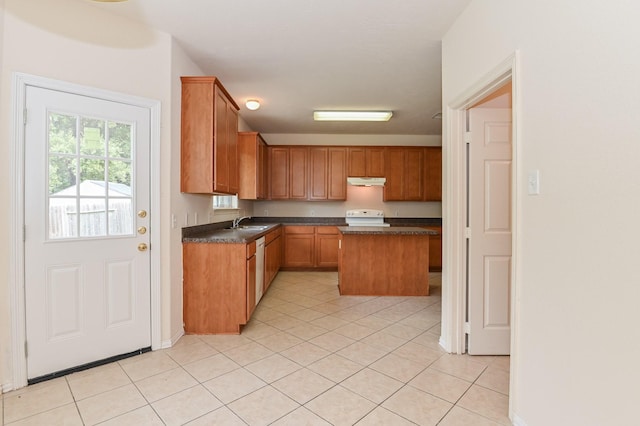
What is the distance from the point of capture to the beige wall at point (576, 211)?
1048mm

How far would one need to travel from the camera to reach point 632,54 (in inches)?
40.1

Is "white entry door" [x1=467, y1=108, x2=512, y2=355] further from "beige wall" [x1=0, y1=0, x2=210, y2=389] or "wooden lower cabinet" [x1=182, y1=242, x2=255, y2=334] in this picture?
"beige wall" [x1=0, y1=0, x2=210, y2=389]

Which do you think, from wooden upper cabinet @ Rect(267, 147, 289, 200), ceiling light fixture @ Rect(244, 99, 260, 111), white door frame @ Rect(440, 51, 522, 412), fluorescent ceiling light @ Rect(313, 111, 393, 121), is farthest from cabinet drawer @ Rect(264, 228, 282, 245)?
white door frame @ Rect(440, 51, 522, 412)

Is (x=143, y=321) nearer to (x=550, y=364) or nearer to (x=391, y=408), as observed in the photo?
(x=391, y=408)

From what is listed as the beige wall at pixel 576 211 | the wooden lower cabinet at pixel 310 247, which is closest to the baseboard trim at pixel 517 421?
the beige wall at pixel 576 211

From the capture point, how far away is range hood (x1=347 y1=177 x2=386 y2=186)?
18.5 feet

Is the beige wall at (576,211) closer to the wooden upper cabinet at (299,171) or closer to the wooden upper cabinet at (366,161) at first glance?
the wooden upper cabinet at (366,161)

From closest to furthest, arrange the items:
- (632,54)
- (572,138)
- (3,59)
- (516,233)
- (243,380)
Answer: (632,54)
(572,138)
(516,233)
(3,59)
(243,380)

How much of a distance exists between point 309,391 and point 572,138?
79.4 inches

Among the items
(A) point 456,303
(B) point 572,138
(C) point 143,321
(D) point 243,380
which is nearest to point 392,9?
(B) point 572,138

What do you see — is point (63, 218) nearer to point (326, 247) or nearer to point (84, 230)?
point (84, 230)

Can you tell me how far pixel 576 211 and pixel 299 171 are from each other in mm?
4842

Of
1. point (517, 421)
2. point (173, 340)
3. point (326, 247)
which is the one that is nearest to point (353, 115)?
point (326, 247)

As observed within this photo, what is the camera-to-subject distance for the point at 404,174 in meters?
5.81
